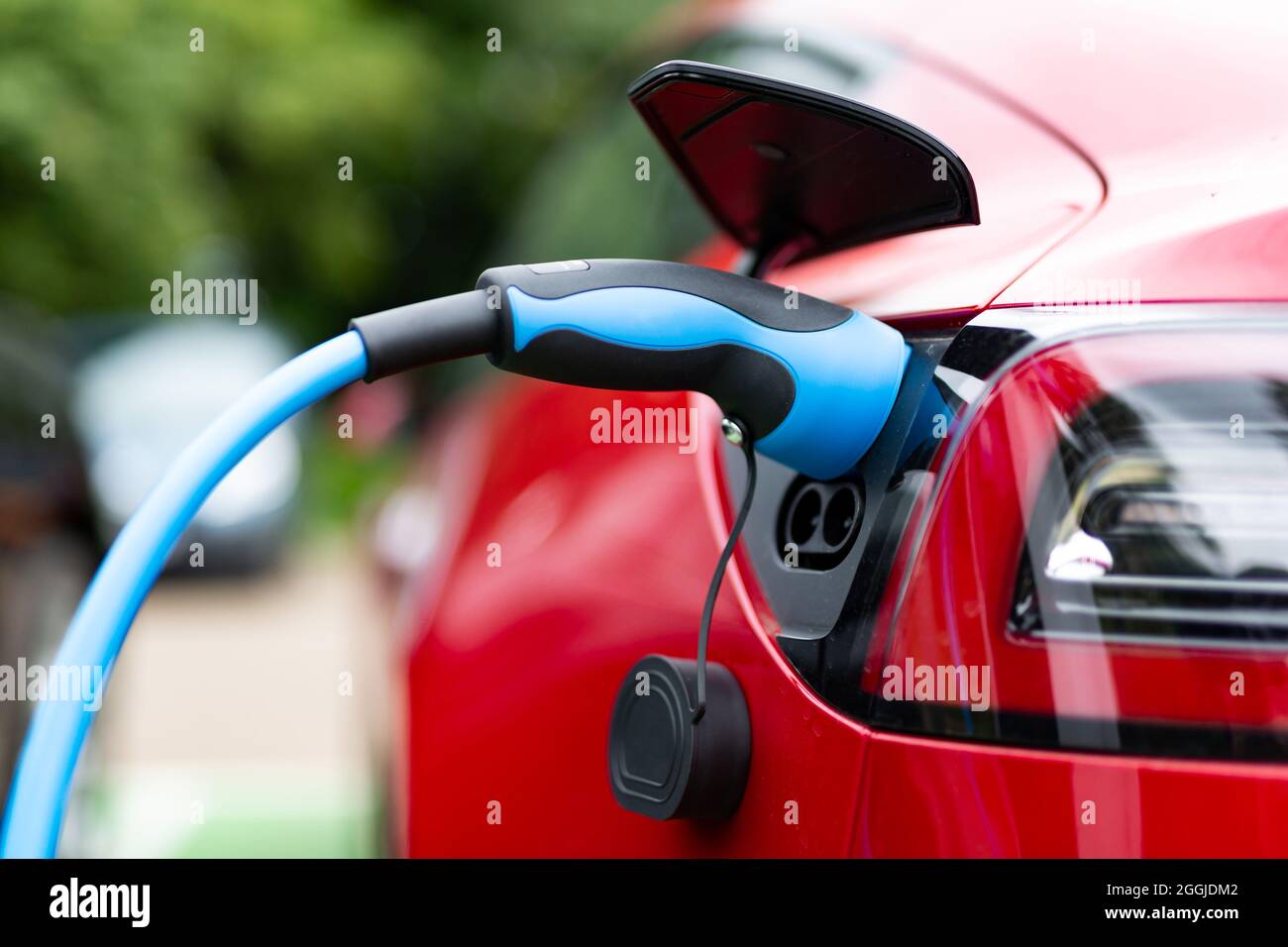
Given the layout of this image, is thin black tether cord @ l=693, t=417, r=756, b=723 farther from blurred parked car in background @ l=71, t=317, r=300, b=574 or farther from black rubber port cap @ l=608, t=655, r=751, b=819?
blurred parked car in background @ l=71, t=317, r=300, b=574

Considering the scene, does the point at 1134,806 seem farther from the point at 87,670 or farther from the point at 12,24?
the point at 12,24

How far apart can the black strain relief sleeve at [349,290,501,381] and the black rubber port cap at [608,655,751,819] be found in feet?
1.03

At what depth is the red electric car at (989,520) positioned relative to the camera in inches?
34.2

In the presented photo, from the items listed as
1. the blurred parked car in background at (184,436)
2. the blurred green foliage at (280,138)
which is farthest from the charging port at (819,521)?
the blurred parked car in background at (184,436)

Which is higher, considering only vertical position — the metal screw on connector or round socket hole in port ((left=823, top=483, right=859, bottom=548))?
the metal screw on connector

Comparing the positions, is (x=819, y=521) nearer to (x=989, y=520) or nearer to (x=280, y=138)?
(x=989, y=520)

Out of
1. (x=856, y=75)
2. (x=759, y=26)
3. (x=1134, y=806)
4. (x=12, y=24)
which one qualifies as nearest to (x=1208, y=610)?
(x=1134, y=806)

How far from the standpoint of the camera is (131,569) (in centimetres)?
99

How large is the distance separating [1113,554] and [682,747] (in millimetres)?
368

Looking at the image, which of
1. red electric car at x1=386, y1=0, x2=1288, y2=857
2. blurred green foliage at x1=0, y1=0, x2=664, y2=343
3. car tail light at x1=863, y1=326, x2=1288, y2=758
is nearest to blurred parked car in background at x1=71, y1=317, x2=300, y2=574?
blurred green foliage at x1=0, y1=0, x2=664, y2=343

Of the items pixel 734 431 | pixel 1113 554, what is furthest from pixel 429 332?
pixel 1113 554

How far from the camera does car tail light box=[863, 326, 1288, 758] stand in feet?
2.82

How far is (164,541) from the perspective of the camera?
3.27 feet
